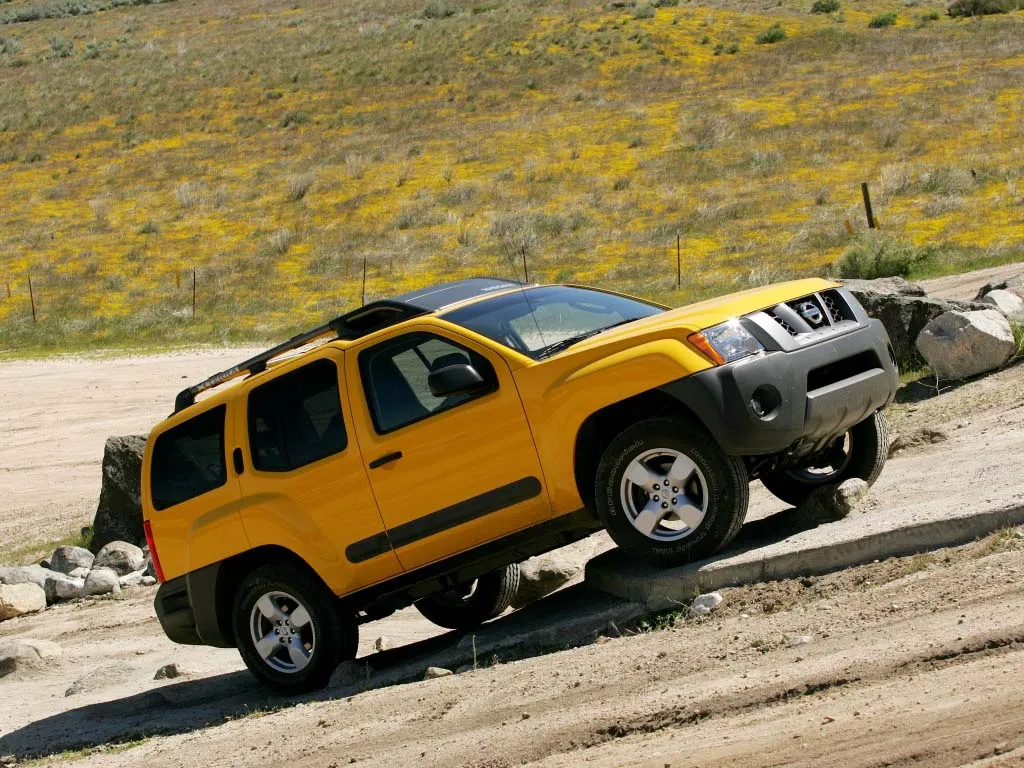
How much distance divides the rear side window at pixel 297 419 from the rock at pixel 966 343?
23.8 ft

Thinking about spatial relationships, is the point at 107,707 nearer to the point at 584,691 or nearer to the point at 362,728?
the point at 362,728

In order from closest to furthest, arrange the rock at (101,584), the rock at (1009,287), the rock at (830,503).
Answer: the rock at (830,503) < the rock at (101,584) < the rock at (1009,287)

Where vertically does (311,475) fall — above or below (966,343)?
above

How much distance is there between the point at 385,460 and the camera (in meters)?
7.30

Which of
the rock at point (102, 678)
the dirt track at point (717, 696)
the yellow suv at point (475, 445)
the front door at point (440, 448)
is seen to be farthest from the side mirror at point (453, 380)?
the rock at point (102, 678)

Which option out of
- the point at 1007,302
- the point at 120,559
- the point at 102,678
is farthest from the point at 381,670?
the point at 1007,302

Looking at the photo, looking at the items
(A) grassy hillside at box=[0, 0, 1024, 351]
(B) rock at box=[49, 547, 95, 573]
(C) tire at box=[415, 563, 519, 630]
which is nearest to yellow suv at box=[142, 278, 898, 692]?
(C) tire at box=[415, 563, 519, 630]

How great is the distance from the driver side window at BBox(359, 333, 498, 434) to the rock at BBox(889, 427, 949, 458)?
4.60 m

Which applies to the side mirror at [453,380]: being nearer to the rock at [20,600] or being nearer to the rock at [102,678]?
the rock at [102,678]

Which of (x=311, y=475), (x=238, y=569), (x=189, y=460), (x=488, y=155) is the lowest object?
(x=238, y=569)

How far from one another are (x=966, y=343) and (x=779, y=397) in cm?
666

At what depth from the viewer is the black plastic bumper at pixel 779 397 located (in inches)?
256

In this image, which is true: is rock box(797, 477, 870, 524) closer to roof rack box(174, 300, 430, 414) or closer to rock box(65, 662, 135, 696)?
roof rack box(174, 300, 430, 414)

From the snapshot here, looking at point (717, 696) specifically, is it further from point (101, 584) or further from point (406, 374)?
point (101, 584)
